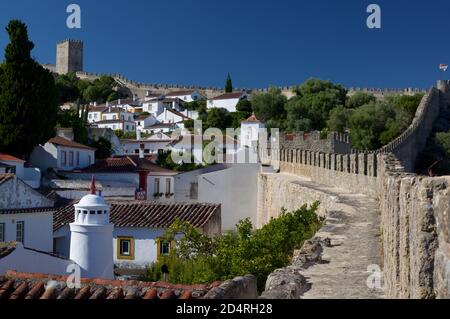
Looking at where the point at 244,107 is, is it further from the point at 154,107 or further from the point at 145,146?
the point at 145,146

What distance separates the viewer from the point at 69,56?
105688 mm

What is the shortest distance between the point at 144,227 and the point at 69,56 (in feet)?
305

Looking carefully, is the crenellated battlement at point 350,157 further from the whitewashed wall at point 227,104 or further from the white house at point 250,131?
the whitewashed wall at point 227,104

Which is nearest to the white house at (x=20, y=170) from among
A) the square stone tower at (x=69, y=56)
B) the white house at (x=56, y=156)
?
the white house at (x=56, y=156)

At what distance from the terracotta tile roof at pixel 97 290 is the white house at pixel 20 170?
1846cm

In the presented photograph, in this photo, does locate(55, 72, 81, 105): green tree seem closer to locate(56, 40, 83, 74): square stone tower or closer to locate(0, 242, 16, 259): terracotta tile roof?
locate(56, 40, 83, 74): square stone tower

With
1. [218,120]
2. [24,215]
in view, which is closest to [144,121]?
[218,120]

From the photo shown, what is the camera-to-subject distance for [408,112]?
5069 centimetres

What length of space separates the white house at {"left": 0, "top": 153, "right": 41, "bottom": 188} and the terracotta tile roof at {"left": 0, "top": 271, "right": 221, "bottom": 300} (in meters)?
18.5

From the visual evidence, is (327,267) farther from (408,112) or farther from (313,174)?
(408,112)

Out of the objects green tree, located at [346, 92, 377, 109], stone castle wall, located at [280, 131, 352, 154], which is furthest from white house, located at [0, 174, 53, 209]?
green tree, located at [346, 92, 377, 109]

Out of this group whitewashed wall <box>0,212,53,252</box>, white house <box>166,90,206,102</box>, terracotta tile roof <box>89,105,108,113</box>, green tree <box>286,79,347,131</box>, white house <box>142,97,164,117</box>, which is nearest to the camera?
whitewashed wall <box>0,212,53,252</box>

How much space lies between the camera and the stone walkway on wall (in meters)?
5.93
